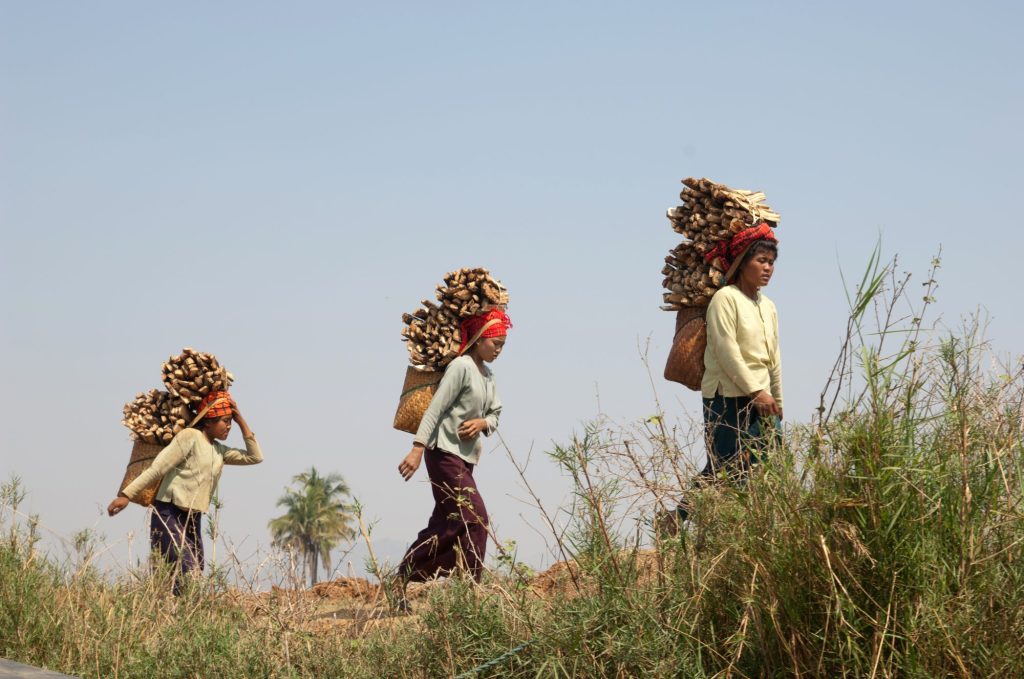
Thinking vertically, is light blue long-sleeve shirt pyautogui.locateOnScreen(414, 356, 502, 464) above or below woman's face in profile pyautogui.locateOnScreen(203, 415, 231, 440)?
below

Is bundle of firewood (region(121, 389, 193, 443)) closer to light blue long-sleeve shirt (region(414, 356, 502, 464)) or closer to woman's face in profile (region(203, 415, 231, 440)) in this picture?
woman's face in profile (region(203, 415, 231, 440))

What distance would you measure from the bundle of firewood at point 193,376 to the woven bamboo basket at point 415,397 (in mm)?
1951

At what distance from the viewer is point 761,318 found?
24.1 feet

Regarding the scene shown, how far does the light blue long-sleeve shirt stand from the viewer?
8211 mm

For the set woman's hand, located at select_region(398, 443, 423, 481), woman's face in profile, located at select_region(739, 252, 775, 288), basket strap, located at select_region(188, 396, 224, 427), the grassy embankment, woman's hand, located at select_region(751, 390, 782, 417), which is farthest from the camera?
basket strap, located at select_region(188, 396, 224, 427)

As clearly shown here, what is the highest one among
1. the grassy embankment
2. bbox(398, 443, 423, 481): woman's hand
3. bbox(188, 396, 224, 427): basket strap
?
bbox(188, 396, 224, 427): basket strap

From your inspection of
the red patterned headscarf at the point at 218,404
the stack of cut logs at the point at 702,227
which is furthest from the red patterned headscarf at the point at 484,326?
the red patterned headscarf at the point at 218,404

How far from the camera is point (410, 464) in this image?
8094 mm

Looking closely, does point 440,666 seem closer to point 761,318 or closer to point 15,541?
point 761,318

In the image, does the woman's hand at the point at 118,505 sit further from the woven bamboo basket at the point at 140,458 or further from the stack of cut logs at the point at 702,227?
the stack of cut logs at the point at 702,227

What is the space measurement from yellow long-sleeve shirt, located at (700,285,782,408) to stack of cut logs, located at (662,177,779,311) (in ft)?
0.71

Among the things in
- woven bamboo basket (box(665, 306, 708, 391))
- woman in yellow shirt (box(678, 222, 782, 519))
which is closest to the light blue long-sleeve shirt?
woven bamboo basket (box(665, 306, 708, 391))

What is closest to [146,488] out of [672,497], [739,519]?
[672,497]

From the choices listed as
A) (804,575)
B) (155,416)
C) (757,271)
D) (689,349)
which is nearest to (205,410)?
(155,416)
